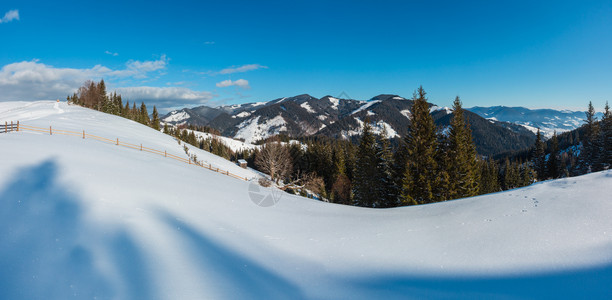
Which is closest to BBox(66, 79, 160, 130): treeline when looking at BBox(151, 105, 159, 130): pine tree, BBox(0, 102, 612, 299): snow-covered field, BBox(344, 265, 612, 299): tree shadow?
BBox(151, 105, 159, 130): pine tree

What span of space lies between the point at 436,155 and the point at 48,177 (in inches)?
1123

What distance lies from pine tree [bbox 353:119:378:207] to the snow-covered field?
59.4 feet

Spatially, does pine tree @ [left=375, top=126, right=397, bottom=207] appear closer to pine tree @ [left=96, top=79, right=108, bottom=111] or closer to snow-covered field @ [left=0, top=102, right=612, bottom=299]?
snow-covered field @ [left=0, top=102, right=612, bottom=299]

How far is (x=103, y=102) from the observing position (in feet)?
268

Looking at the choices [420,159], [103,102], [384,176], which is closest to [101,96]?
[103,102]

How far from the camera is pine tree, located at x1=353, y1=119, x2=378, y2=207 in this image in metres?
32.5

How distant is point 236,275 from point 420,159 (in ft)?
67.1

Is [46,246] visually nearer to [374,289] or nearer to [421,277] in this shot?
[374,289]

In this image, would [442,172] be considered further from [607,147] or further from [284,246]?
[607,147]

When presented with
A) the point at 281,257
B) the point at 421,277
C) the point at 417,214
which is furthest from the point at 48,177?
the point at 417,214

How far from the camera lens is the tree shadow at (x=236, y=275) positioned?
23.1 ft

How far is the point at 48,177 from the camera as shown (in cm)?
1288

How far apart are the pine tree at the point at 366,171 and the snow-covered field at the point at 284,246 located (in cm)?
1809

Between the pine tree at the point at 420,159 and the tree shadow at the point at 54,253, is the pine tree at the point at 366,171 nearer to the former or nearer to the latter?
the pine tree at the point at 420,159
